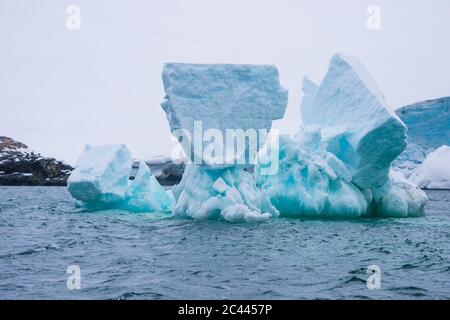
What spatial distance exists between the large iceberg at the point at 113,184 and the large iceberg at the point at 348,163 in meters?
3.70

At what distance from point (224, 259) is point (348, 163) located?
317 inches

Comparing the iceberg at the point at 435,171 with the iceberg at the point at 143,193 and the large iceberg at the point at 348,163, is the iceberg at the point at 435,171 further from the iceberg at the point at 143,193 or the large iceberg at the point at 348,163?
the iceberg at the point at 143,193

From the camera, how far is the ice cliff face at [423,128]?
37094 millimetres

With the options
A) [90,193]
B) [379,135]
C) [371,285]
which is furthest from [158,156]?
[371,285]

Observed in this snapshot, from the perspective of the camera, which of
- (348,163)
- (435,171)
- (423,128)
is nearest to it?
(348,163)

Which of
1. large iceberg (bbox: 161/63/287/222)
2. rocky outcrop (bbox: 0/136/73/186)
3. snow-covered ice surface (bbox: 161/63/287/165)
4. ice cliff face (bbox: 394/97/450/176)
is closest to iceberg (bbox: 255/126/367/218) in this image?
large iceberg (bbox: 161/63/287/222)

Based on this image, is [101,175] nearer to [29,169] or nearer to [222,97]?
[222,97]

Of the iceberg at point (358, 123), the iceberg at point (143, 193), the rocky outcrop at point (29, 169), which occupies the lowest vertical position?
the rocky outcrop at point (29, 169)

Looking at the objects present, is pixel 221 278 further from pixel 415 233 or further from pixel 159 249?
pixel 415 233

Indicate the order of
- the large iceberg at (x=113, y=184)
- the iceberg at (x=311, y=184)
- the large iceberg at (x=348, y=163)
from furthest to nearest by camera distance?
the large iceberg at (x=113, y=184)
the iceberg at (x=311, y=184)
the large iceberg at (x=348, y=163)

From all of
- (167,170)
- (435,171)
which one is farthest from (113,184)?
(167,170)

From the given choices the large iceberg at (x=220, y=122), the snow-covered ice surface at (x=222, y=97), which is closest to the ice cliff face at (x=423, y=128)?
the snow-covered ice surface at (x=222, y=97)

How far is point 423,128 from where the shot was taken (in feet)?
127
